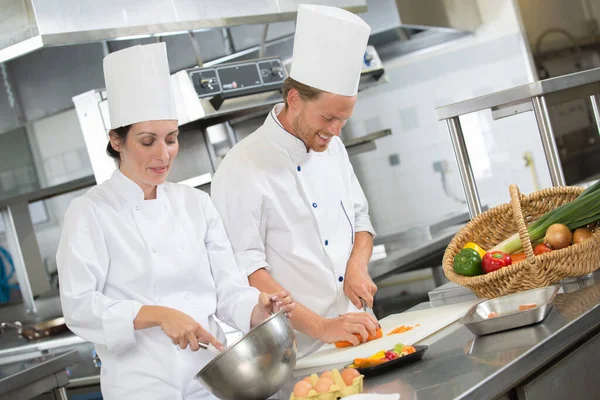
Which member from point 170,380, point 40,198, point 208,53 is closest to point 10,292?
point 40,198

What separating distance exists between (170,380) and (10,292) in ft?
12.7

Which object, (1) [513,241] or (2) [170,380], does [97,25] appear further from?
(1) [513,241]

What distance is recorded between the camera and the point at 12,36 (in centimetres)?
259

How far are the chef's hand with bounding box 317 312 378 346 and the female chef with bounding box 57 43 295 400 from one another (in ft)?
0.70

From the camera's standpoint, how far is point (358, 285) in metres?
2.39

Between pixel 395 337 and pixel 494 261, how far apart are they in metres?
0.40

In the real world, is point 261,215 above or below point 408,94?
below

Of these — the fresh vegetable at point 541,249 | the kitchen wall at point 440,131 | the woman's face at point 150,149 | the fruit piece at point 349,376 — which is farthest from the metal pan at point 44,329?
the fruit piece at point 349,376

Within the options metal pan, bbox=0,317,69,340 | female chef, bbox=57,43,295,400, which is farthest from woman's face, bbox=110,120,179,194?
metal pan, bbox=0,317,69,340

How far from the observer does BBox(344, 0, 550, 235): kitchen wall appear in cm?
495

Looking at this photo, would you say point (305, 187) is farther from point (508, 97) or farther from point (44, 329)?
point (44, 329)

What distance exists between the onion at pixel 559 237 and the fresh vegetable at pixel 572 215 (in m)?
0.04

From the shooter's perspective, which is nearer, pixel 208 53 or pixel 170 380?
pixel 170 380

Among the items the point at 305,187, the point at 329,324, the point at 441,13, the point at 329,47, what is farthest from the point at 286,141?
the point at 441,13
